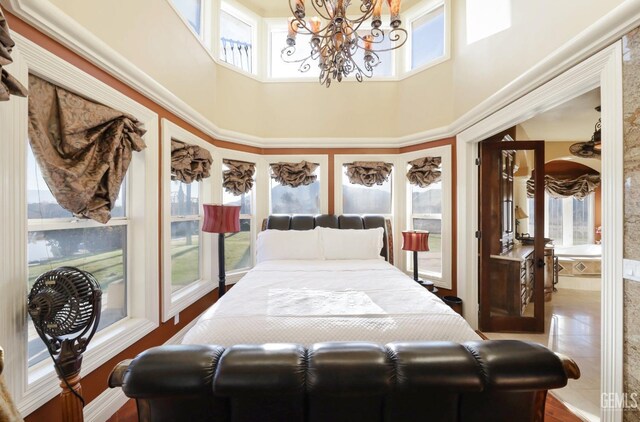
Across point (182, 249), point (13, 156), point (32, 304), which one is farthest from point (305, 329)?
point (182, 249)

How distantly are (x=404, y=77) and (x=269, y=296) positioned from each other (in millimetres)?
3457

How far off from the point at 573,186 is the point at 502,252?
13.7ft

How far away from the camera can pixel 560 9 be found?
1.82 m

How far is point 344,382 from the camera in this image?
87 centimetres

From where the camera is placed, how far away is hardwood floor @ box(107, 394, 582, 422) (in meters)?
1.81

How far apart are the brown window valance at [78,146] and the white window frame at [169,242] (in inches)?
22.7

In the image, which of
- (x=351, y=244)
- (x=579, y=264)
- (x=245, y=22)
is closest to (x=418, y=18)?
(x=245, y=22)

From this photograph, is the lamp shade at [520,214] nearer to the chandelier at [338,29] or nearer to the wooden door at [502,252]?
the wooden door at [502,252]

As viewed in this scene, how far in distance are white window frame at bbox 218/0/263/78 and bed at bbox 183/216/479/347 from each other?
2.86 m

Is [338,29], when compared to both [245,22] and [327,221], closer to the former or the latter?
[327,221]

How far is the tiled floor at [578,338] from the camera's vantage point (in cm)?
201

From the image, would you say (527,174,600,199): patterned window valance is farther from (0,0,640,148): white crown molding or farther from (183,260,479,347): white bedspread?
(183,260,479,347): white bedspread

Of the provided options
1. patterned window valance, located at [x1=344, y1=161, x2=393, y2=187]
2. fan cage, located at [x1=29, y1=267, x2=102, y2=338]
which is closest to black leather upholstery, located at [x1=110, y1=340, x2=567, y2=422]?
fan cage, located at [x1=29, y1=267, x2=102, y2=338]

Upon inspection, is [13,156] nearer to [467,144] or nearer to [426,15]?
[467,144]
